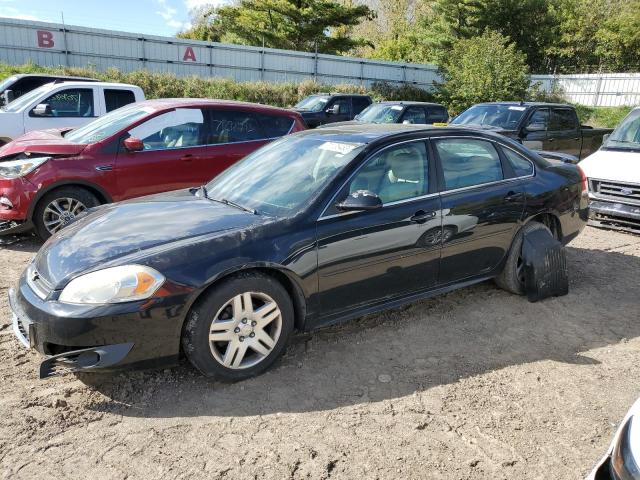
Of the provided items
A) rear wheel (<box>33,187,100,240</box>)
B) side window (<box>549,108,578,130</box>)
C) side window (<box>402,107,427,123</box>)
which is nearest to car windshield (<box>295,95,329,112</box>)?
side window (<box>402,107,427,123</box>)

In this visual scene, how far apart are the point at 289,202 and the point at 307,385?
124 centimetres

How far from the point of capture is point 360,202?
348 centimetres

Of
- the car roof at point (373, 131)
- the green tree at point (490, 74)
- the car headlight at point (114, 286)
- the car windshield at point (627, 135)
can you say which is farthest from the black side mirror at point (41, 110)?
the green tree at point (490, 74)

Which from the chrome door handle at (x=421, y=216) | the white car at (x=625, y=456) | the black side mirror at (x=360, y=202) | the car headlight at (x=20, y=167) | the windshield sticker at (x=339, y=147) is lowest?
the white car at (x=625, y=456)

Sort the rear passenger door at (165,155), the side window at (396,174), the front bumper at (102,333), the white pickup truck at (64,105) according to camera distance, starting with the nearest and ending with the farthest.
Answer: the front bumper at (102,333) → the side window at (396,174) → the rear passenger door at (165,155) → the white pickup truck at (64,105)

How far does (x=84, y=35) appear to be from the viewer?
22.8 m

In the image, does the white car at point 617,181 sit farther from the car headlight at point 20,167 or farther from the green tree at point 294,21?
the green tree at point 294,21

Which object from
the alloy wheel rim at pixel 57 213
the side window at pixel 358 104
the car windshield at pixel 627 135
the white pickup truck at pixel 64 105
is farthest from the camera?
the side window at pixel 358 104

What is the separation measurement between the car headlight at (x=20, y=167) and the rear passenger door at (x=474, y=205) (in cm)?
450

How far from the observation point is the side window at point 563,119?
10695 millimetres

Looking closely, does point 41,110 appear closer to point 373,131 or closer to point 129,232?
point 129,232

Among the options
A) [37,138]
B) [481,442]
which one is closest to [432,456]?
[481,442]

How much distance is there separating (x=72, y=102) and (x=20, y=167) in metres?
4.23

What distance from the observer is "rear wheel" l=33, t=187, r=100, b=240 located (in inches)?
235
